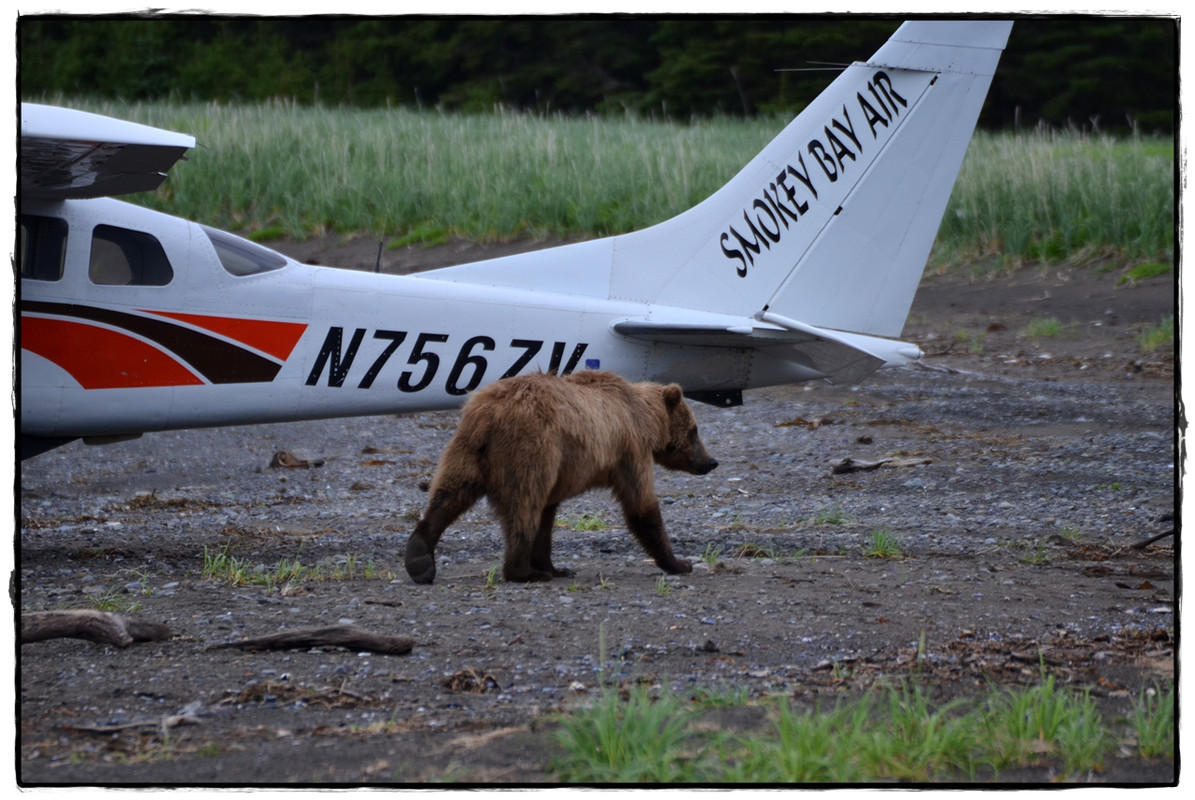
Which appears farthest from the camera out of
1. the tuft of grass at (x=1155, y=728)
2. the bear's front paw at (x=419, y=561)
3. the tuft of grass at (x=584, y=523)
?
the tuft of grass at (x=584, y=523)

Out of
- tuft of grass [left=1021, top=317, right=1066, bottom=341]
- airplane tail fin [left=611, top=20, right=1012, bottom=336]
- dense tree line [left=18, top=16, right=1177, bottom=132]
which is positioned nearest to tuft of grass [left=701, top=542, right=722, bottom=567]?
airplane tail fin [left=611, top=20, right=1012, bottom=336]

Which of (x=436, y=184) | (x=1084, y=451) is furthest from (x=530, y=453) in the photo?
(x=436, y=184)

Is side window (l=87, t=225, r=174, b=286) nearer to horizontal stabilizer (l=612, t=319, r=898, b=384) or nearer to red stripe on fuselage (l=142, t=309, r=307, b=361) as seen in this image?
red stripe on fuselage (l=142, t=309, r=307, b=361)

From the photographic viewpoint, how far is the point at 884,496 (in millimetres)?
7859

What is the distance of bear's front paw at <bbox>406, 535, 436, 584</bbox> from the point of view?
507cm

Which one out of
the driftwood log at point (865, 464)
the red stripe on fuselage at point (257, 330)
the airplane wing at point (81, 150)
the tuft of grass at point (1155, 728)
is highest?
the airplane wing at point (81, 150)

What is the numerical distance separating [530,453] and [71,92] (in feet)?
99.9

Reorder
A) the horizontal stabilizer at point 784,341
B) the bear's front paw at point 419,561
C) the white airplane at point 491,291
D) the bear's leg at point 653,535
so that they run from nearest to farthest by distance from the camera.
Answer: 1. the bear's front paw at point 419,561
2. the bear's leg at point 653,535
3. the white airplane at point 491,291
4. the horizontal stabilizer at point 784,341

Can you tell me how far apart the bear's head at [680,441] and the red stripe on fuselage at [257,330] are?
2.09 meters

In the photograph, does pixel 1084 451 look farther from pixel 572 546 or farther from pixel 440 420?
pixel 440 420

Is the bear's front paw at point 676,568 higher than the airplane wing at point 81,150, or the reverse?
the airplane wing at point 81,150

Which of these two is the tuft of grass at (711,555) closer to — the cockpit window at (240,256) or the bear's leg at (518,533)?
the bear's leg at (518,533)

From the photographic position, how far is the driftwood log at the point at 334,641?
405 centimetres

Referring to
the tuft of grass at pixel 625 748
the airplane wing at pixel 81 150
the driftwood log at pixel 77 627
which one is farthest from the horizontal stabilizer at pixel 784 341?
the tuft of grass at pixel 625 748
